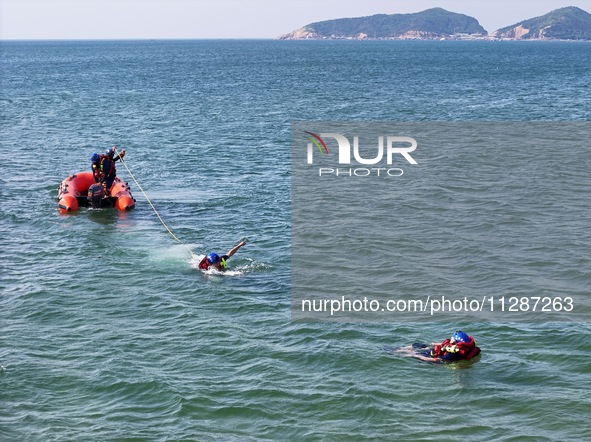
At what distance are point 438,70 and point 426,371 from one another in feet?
358

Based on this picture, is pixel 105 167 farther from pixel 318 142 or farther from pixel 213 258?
pixel 318 142

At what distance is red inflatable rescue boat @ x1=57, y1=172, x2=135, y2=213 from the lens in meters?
30.2

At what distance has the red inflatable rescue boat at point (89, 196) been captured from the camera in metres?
30.2

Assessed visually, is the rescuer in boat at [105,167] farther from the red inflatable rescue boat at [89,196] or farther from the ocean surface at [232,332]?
the ocean surface at [232,332]

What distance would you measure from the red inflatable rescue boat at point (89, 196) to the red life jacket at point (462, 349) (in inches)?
638

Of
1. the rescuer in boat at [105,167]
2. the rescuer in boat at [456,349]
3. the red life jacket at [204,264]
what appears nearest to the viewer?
the rescuer in boat at [456,349]

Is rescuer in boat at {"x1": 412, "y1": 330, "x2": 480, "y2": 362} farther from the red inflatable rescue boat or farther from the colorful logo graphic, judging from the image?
the colorful logo graphic

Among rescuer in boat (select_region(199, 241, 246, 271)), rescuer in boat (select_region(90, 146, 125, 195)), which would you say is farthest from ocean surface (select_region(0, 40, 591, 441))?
rescuer in boat (select_region(90, 146, 125, 195))

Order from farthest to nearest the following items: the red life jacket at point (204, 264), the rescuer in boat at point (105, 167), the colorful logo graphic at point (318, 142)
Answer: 1. the colorful logo graphic at point (318, 142)
2. the rescuer in boat at point (105, 167)
3. the red life jacket at point (204, 264)

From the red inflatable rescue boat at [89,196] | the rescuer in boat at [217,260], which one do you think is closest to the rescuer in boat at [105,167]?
the red inflatable rescue boat at [89,196]

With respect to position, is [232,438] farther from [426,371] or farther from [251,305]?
[251,305]

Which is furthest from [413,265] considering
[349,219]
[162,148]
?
[162,148]

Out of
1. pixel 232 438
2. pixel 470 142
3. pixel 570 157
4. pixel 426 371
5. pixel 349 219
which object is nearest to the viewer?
pixel 232 438

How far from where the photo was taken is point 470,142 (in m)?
45.3
